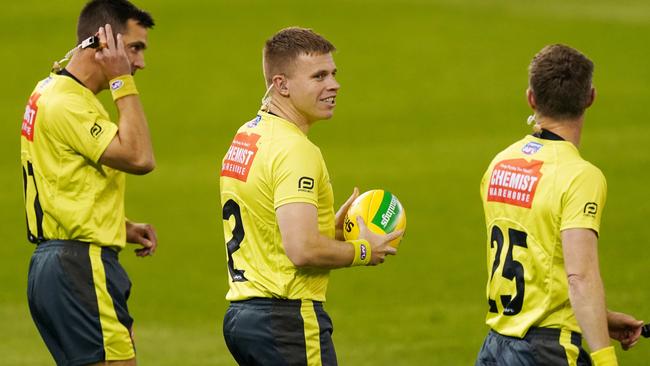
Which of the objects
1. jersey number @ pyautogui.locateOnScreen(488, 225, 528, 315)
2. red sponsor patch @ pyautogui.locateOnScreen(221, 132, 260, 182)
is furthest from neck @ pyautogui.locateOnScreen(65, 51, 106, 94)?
jersey number @ pyautogui.locateOnScreen(488, 225, 528, 315)

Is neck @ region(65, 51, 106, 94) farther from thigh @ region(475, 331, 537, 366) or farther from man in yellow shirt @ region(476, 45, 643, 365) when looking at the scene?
thigh @ region(475, 331, 537, 366)

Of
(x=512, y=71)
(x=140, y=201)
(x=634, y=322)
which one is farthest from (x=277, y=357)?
(x=512, y=71)

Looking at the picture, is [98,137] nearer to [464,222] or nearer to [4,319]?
[4,319]

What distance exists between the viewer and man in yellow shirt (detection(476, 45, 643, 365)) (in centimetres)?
691

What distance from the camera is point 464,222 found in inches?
846

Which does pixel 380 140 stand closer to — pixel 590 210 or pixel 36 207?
pixel 36 207

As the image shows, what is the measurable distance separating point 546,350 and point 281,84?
6.91 ft

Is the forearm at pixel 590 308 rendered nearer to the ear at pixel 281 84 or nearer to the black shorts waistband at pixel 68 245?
the ear at pixel 281 84

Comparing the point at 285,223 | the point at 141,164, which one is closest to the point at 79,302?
the point at 141,164

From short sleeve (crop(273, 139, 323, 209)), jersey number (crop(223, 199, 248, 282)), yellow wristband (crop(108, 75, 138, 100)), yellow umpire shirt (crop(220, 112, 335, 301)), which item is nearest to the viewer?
short sleeve (crop(273, 139, 323, 209))

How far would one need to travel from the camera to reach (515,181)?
7.17m

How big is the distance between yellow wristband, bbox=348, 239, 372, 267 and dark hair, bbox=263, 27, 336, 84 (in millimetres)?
1064

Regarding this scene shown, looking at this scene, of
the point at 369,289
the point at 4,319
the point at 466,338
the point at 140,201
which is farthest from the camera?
the point at 140,201

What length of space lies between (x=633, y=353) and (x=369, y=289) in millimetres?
4695
